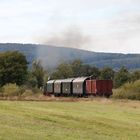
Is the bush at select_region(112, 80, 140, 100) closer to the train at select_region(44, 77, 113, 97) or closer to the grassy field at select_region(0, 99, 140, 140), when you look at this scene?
the train at select_region(44, 77, 113, 97)

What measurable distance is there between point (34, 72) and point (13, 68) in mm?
30328

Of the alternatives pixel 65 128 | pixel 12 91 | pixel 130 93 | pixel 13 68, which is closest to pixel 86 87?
pixel 130 93

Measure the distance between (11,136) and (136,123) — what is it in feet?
41.4

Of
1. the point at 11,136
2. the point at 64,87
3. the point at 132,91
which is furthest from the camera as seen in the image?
the point at 64,87

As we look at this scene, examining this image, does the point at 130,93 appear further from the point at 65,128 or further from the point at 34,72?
the point at 34,72

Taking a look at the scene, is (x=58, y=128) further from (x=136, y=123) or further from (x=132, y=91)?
(x=132, y=91)

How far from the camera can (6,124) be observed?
21891mm

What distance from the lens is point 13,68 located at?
9656 cm

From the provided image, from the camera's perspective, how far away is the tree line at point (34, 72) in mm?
96812

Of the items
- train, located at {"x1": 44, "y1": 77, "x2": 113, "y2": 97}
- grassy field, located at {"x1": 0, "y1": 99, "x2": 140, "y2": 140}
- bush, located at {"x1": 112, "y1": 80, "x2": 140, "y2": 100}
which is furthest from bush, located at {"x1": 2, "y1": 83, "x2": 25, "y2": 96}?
grassy field, located at {"x1": 0, "y1": 99, "x2": 140, "y2": 140}

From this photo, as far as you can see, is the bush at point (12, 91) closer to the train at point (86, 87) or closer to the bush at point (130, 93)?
the train at point (86, 87)

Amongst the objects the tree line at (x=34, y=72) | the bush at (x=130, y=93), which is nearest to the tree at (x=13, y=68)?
the tree line at (x=34, y=72)

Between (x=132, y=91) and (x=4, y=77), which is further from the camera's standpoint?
(x=4, y=77)

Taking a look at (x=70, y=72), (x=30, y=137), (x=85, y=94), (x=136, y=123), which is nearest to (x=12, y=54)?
(x=85, y=94)
